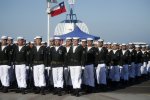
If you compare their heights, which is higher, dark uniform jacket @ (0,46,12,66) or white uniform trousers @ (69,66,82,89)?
dark uniform jacket @ (0,46,12,66)

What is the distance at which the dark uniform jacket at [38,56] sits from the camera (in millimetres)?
12375

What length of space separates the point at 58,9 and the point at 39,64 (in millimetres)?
8082

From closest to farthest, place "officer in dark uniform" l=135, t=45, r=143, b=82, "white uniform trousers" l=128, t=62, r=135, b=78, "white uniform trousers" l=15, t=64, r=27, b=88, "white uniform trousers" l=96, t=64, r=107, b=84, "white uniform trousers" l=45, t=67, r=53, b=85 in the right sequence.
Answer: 1. "white uniform trousers" l=15, t=64, r=27, b=88
2. "white uniform trousers" l=45, t=67, r=53, b=85
3. "white uniform trousers" l=96, t=64, r=107, b=84
4. "white uniform trousers" l=128, t=62, r=135, b=78
5. "officer in dark uniform" l=135, t=45, r=143, b=82

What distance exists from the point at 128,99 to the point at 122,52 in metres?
5.19

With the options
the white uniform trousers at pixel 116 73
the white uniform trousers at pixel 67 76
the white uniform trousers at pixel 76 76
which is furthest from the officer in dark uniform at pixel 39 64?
the white uniform trousers at pixel 116 73

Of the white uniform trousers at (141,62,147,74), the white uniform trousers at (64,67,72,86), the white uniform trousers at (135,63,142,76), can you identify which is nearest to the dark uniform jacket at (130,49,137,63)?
the white uniform trousers at (135,63,142,76)

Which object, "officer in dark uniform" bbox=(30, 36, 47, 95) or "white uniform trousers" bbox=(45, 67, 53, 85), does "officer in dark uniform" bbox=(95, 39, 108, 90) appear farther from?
"officer in dark uniform" bbox=(30, 36, 47, 95)

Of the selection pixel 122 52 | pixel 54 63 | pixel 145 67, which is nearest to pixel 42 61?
pixel 54 63

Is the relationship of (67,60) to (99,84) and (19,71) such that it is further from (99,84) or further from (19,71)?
(99,84)

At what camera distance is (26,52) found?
12641 mm

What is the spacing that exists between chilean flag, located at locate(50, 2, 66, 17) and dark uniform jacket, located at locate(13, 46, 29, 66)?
7213 mm

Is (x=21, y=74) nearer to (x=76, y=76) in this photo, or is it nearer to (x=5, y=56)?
(x=5, y=56)

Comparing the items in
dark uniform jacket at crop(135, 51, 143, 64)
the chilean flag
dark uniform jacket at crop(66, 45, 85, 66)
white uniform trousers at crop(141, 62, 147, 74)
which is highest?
the chilean flag

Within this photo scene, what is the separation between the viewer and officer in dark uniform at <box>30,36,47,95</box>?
12305mm
